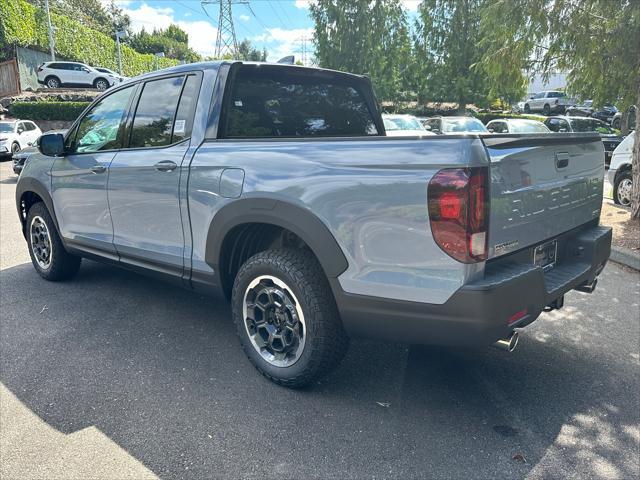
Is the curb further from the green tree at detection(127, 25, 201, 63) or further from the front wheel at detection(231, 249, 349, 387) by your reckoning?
the green tree at detection(127, 25, 201, 63)

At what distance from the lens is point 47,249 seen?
505 centimetres

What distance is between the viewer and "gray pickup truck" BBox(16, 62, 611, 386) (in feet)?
7.61

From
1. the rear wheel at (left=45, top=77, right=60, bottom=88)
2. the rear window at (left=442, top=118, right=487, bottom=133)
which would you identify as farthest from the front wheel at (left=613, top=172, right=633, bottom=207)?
the rear wheel at (left=45, top=77, right=60, bottom=88)

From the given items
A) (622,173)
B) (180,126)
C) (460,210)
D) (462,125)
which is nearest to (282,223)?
(460,210)

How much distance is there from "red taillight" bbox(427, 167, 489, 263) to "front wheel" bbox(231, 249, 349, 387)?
31.3 inches

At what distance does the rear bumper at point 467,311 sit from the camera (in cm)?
228

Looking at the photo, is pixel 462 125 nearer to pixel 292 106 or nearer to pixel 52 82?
pixel 292 106

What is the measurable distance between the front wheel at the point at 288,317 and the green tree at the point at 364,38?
97.9 ft

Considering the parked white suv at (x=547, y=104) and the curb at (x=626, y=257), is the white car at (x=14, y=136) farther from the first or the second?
the parked white suv at (x=547, y=104)

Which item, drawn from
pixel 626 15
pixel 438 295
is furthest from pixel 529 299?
pixel 626 15

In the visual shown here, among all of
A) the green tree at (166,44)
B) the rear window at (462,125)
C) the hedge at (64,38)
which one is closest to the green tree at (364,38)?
the hedge at (64,38)

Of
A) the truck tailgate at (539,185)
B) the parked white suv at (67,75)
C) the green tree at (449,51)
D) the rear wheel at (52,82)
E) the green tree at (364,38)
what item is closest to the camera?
the truck tailgate at (539,185)

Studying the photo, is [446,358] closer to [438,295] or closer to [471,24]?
[438,295]

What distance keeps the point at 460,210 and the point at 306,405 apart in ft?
4.73
